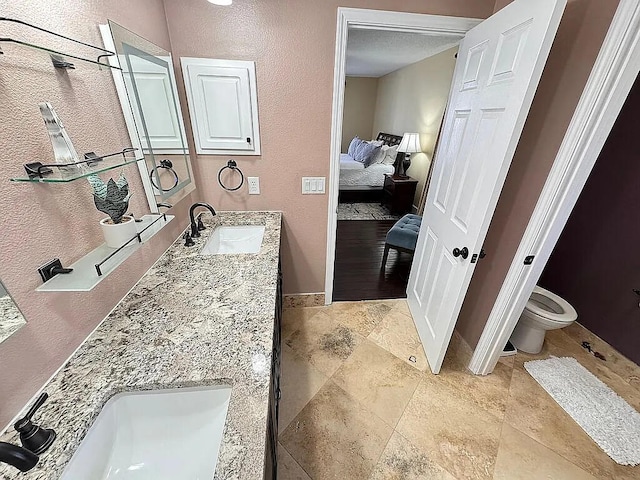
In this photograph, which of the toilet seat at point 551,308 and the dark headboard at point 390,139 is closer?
the toilet seat at point 551,308

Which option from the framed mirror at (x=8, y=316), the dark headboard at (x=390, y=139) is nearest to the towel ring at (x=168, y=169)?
→ the framed mirror at (x=8, y=316)

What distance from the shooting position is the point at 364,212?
4.48m

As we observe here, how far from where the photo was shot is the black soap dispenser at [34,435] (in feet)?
1.87

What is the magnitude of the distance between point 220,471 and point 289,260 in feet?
5.33

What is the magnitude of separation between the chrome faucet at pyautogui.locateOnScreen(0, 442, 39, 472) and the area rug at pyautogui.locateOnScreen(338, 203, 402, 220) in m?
→ 3.83

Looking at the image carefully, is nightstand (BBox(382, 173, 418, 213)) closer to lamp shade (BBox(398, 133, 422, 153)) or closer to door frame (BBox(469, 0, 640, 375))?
lamp shade (BBox(398, 133, 422, 153))

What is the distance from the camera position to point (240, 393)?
729 millimetres

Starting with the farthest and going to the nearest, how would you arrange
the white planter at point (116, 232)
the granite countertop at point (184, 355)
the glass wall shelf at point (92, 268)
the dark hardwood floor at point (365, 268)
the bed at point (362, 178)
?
1. the bed at point (362, 178)
2. the dark hardwood floor at point (365, 268)
3. the white planter at point (116, 232)
4. the glass wall shelf at point (92, 268)
5. the granite countertop at point (184, 355)

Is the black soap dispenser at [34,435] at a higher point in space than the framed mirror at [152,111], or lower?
lower

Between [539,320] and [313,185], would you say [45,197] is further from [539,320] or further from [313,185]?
[539,320]

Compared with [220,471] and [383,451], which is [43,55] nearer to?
[220,471]

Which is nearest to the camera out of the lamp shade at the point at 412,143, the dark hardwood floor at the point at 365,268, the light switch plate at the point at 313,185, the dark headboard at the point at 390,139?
the light switch plate at the point at 313,185

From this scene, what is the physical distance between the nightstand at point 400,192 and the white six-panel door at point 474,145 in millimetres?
2369

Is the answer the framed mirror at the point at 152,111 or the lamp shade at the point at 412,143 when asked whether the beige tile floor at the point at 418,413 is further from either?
the lamp shade at the point at 412,143
